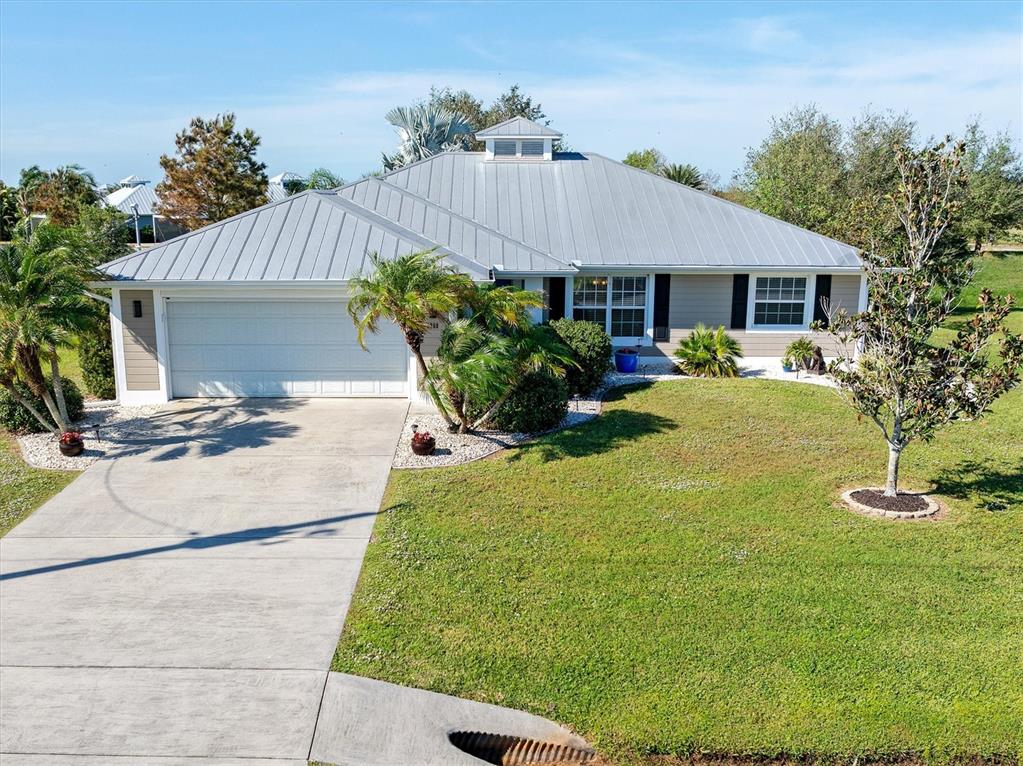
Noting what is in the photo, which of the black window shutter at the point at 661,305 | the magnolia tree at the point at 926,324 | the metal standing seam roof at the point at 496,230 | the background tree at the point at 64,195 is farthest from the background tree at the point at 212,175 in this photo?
the magnolia tree at the point at 926,324

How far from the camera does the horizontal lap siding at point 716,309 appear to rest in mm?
18703

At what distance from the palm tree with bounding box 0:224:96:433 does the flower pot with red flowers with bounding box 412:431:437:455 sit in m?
5.47

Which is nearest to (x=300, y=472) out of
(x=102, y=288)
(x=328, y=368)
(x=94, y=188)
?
(x=328, y=368)

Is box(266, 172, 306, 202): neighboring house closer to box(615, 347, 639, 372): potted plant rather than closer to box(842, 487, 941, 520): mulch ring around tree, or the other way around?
box(615, 347, 639, 372): potted plant

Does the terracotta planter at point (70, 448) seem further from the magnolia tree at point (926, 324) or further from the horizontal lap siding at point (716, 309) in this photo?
the horizontal lap siding at point (716, 309)

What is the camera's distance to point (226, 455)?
12562 millimetres

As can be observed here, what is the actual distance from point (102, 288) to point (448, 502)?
28.7 feet

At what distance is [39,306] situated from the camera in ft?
39.3

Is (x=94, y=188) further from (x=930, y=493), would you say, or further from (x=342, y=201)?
(x=930, y=493)

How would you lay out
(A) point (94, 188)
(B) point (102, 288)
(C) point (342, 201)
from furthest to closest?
(A) point (94, 188) → (C) point (342, 201) → (B) point (102, 288)

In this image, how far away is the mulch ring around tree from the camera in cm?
1002

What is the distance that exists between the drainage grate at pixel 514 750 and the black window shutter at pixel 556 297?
42.7 ft

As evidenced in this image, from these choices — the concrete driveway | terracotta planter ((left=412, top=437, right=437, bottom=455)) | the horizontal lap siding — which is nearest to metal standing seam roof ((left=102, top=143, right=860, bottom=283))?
the horizontal lap siding

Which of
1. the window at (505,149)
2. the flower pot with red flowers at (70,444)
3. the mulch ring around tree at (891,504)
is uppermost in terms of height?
the window at (505,149)
